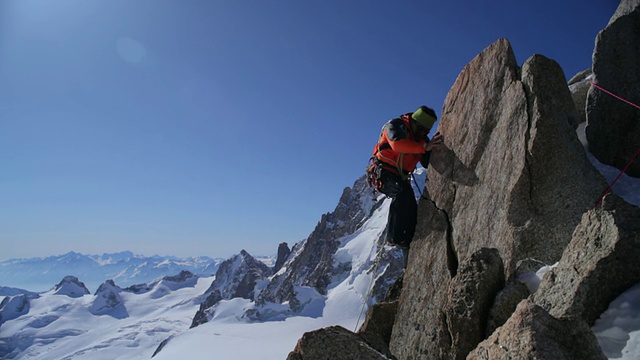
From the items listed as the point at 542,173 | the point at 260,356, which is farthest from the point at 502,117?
the point at 260,356

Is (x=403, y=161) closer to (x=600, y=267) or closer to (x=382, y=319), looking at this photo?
(x=382, y=319)

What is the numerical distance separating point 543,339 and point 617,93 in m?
7.89

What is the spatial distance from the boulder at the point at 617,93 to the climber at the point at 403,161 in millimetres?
3794

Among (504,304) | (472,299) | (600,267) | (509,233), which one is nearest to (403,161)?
(509,233)

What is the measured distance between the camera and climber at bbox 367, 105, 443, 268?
10.6 m

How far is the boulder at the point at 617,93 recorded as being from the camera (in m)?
9.00

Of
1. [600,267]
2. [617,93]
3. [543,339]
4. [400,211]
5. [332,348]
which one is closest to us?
[543,339]

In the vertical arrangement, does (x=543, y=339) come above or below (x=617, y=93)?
below

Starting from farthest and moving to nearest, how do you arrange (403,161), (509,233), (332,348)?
1. (403,161)
2. (509,233)
3. (332,348)

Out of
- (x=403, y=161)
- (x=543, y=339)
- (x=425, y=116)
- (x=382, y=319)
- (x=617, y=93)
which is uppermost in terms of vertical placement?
(x=617, y=93)

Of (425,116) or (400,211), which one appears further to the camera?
(400,211)

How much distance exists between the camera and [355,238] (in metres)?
190

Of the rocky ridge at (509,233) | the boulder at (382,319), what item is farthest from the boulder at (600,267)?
the boulder at (382,319)

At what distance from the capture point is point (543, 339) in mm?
4367
